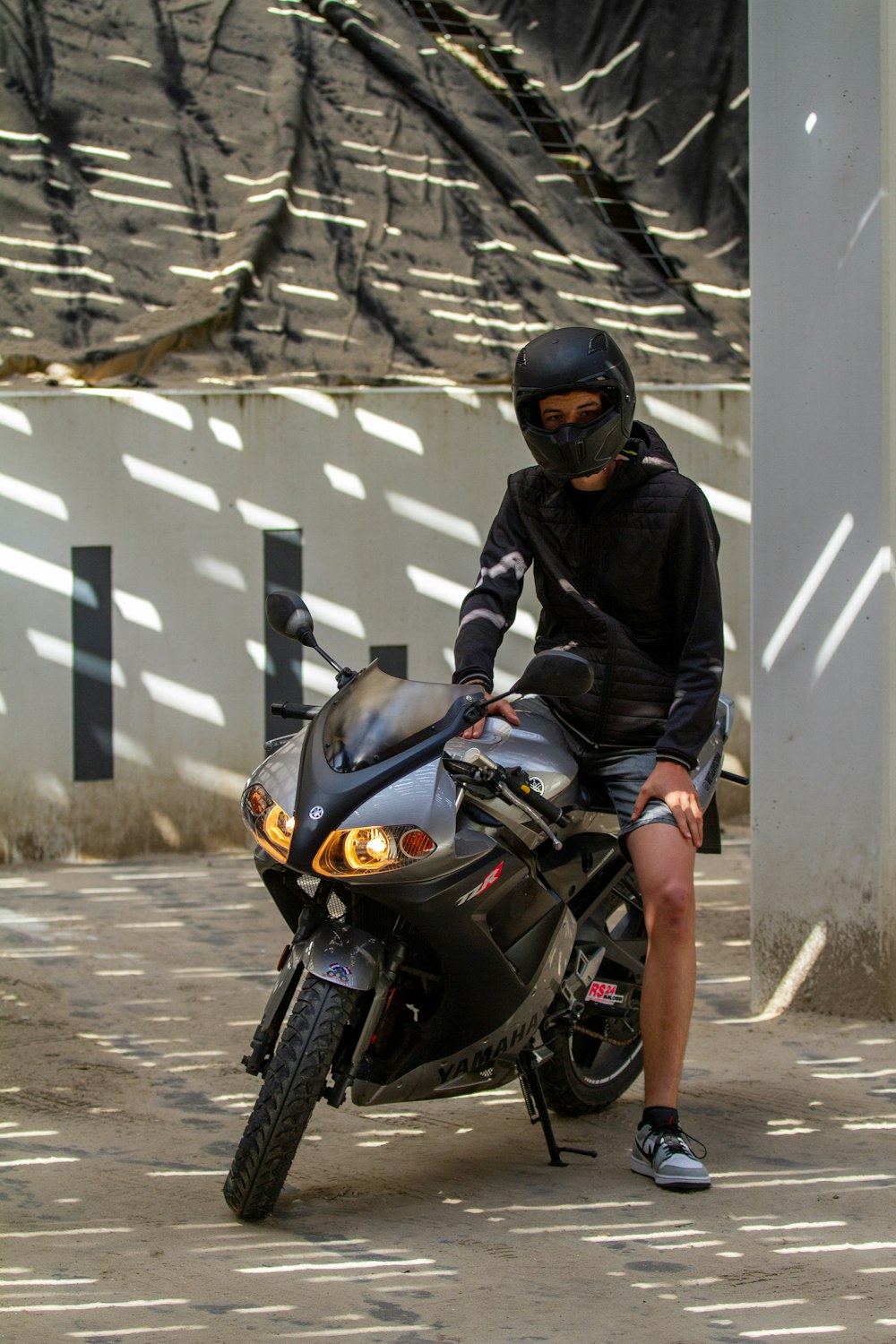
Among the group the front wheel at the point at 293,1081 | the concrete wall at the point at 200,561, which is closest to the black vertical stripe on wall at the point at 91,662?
the concrete wall at the point at 200,561

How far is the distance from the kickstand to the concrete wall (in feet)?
11.3

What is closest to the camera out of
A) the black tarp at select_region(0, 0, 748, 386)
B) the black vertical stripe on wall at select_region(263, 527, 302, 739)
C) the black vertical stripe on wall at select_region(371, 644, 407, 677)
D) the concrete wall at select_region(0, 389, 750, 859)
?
the concrete wall at select_region(0, 389, 750, 859)

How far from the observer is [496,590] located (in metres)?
3.68

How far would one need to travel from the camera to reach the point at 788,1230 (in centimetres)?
317

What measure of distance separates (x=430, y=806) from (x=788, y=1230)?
1.05 metres

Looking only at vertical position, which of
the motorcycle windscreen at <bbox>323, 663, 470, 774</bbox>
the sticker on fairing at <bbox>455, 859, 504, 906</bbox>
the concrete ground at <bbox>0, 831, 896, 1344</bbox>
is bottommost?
the concrete ground at <bbox>0, 831, 896, 1344</bbox>

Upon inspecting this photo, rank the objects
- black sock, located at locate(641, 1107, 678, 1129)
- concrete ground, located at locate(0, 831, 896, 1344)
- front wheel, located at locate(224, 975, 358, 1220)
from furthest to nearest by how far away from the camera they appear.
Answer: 1. black sock, located at locate(641, 1107, 678, 1129)
2. front wheel, located at locate(224, 975, 358, 1220)
3. concrete ground, located at locate(0, 831, 896, 1344)

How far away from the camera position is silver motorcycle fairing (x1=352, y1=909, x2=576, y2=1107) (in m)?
3.13

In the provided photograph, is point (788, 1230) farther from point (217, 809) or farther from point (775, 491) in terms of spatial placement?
point (217, 809)

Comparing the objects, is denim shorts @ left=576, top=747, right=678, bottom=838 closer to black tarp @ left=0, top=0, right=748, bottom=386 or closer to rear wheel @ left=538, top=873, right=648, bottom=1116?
rear wheel @ left=538, top=873, right=648, bottom=1116

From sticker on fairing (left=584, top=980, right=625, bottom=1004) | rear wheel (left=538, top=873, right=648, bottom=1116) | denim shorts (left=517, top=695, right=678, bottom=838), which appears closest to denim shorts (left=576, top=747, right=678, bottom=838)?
denim shorts (left=517, top=695, right=678, bottom=838)

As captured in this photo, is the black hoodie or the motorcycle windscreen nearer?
the motorcycle windscreen

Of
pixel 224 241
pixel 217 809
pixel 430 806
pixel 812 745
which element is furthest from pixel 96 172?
pixel 430 806

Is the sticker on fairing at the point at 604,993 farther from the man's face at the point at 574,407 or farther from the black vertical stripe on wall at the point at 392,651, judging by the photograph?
the black vertical stripe on wall at the point at 392,651
